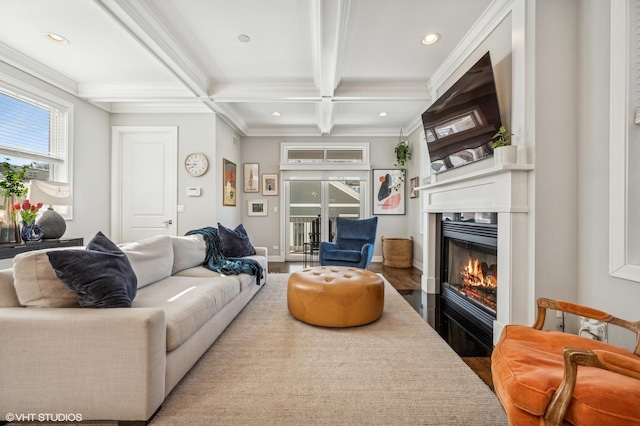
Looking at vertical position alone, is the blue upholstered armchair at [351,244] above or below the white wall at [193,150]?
below

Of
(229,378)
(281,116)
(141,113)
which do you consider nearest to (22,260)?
(229,378)

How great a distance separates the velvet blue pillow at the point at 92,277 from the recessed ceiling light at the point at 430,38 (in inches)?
129

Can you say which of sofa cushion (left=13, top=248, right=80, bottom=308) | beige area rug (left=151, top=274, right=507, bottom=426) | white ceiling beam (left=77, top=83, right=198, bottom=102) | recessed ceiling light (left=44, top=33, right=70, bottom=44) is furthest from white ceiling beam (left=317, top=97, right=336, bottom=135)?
sofa cushion (left=13, top=248, right=80, bottom=308)

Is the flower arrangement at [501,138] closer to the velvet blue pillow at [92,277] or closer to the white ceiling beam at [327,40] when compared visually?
the white ceiling beam at [327,40]

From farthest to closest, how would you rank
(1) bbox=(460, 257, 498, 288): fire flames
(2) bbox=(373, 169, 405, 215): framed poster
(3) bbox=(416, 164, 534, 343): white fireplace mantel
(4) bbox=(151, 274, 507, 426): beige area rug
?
(2) bbox=(373, 169, 405, 215): framed poster → (1) bbox=(460, 257, 498, 288): fire flames → (3) bbox=(416, 164, 534, 343): white fireplace mantel → (4) bbox=(151, 274, 507, 426): beige area rug

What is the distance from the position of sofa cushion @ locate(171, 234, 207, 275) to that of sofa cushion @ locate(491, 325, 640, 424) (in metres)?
2.72

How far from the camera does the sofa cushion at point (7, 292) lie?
1.45 metres

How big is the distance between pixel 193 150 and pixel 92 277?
3404 millimetres

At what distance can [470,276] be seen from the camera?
294cm

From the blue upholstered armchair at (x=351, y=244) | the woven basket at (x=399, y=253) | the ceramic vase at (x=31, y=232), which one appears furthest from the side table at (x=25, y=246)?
the woven basket at (x=399, y=253)

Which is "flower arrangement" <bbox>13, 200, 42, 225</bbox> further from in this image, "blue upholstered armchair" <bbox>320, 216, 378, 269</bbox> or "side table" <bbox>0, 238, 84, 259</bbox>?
"blue upholstered armchair" <bbox>320, 216, 378, 269</bbox>

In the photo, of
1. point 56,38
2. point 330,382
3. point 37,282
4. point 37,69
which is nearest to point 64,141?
point 37,69

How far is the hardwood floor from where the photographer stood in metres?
1.81

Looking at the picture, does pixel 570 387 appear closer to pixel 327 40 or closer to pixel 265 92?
pixel 327 40
